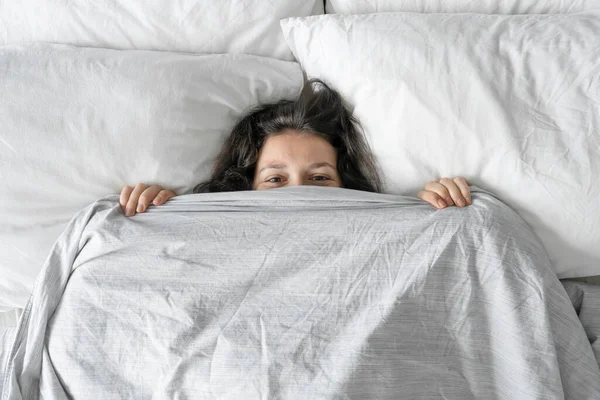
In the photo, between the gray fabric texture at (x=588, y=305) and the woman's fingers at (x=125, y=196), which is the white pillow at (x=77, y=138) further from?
the gray fabric texture at (x=588, y=305)

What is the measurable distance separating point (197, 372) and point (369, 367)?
27 cm

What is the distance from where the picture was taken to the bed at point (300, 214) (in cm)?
103

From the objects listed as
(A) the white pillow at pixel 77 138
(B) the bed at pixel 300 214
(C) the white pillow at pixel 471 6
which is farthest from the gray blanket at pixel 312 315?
(C) the white pillow at pixel 471 6

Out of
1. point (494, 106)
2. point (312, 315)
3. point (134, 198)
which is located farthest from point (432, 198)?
point (134, 198)

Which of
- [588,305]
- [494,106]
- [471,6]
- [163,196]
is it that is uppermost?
[471,6]

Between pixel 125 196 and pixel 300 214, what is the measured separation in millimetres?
337

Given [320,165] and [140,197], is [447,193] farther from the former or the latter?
[140,197]

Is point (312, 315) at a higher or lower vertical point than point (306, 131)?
lower

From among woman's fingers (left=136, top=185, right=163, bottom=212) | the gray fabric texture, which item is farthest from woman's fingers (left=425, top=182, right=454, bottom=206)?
woman's fingers (left=136, top=185, right=163, bottom=212)

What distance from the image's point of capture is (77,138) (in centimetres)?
123

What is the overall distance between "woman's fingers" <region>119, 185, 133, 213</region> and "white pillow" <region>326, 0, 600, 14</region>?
23.2 inches

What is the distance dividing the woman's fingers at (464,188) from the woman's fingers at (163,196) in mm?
540

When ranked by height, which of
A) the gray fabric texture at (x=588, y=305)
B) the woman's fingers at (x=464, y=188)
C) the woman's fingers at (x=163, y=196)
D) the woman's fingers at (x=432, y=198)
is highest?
the woman's fingers at (x=464, y=188)

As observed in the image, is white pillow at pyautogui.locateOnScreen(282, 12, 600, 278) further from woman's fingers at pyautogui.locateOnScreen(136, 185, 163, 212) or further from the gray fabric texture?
woman's fingers at pyautogui.locateOnScreen(136, 185, 163, 212)
